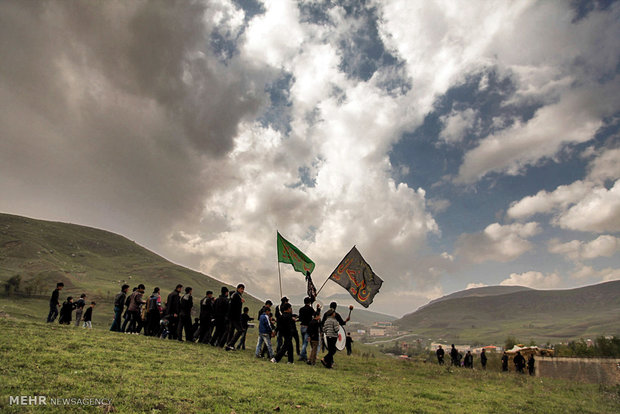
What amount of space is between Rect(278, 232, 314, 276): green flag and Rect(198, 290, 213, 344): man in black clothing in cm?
584

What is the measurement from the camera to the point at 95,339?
13.6m

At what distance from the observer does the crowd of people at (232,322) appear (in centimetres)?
1636

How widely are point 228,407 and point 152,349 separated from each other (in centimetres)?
739

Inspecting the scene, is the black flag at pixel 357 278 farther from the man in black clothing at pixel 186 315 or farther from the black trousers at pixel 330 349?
the man in black clothing at pixel 186 315

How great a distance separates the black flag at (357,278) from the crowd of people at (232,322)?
3598mm

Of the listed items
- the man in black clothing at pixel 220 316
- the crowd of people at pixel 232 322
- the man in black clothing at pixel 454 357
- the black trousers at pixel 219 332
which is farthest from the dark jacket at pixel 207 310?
the man in black clothing at pixel 454 357

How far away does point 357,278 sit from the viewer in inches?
908

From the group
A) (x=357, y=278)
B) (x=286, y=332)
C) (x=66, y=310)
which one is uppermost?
(x=357, y=278)

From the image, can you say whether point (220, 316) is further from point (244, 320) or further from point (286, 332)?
point (286, 332)

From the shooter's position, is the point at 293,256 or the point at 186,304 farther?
the point at 293,256

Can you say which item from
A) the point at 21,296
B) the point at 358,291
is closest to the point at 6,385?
the point at 358,291

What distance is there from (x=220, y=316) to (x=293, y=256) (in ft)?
23.0

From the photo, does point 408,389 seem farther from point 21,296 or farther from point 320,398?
point 21,296

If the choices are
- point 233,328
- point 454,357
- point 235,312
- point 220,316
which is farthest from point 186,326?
point 454,357
